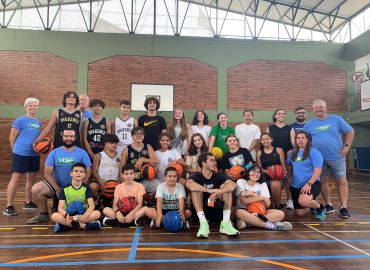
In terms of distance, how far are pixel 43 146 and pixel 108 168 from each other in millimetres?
902

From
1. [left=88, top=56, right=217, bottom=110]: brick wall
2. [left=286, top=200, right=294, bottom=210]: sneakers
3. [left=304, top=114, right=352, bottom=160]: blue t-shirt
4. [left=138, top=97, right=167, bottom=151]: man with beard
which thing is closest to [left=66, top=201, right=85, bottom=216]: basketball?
[left=138, top=97, right=167, bottom=151]: man with beard

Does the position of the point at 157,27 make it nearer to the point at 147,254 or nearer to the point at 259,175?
the point at 259,175

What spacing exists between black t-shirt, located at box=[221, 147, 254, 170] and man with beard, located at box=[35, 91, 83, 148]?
84.0 inches

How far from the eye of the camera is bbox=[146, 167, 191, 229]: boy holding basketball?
12.0 ft

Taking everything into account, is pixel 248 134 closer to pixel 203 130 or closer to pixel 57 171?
pixel 203 130

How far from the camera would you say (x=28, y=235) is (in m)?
3.32

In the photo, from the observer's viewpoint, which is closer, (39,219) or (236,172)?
(39,219)

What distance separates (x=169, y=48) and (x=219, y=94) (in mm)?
2690

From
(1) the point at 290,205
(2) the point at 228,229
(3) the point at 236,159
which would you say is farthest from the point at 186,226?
(1) the point at 290,205

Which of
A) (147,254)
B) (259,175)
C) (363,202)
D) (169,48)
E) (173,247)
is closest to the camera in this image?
(147,254)

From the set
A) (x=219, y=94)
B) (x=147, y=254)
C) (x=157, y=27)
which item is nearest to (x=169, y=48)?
(x=157, y=27)

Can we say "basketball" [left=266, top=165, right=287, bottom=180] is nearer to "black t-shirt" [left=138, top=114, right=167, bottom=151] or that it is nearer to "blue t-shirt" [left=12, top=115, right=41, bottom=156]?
"black t-shirt" [left=138, top=114, right=167, bottom=151]

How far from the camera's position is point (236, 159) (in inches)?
167

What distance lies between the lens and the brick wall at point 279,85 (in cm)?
1214
